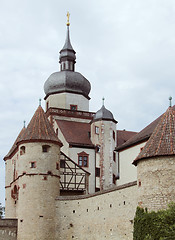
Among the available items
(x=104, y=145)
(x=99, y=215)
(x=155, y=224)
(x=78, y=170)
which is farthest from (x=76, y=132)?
(x=155, y=224)

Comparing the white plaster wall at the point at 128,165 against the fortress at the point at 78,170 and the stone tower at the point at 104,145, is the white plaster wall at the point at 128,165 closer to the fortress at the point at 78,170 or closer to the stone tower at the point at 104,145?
the fortress at the point at 78,170

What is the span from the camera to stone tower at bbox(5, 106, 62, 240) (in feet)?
134

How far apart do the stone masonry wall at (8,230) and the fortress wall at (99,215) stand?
3834 mm

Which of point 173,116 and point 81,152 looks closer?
point 173,116

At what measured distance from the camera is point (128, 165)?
48562 millimetres

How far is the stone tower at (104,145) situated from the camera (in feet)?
179

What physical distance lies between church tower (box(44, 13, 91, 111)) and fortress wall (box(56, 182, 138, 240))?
1974cm

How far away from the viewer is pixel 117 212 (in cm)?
3431

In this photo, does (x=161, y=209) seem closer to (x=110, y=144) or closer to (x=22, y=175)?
(x=22, y=175)

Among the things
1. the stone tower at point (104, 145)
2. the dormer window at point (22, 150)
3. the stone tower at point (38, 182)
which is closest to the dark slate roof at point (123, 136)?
the stone tower at point (104, 145)

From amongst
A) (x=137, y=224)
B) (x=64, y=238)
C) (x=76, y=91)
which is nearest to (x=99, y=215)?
(x=64, y=238)

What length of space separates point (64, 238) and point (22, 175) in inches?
235

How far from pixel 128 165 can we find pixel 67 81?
601 inches

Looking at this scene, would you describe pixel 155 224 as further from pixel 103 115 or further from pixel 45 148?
pixel 103 115
